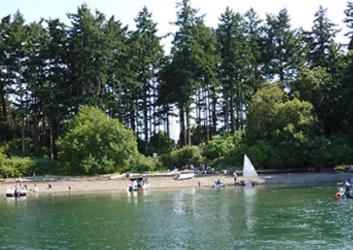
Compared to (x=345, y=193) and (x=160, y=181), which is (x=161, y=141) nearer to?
(x=160, y=181)

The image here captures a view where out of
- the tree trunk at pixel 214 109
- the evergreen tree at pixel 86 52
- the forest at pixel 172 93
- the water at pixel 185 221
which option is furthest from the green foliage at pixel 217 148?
the water at pixel 185 221

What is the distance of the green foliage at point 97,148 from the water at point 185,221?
16181 millimetres

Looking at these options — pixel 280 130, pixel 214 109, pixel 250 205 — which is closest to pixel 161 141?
pixel 214 109

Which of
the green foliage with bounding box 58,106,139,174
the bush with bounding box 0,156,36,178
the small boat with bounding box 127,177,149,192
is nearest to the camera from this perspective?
the small boat with bounding box 127,177,149,192

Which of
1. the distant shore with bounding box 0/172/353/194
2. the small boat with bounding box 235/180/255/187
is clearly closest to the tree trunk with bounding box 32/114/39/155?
the distant shore with bounding box 0/172/353/194

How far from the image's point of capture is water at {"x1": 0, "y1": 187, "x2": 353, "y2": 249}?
105ft

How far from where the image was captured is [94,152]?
258 feet

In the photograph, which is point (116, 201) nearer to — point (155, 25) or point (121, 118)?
point (121, 118)

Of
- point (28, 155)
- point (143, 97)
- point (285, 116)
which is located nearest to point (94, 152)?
point (28, 155)

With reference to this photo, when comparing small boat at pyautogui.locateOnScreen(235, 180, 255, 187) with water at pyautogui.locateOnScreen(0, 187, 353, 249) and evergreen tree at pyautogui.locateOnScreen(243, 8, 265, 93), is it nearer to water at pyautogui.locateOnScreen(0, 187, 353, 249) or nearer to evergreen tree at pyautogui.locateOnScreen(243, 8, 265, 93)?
water at pyautogui.locateOnScreen(0, 187, 353, 249)

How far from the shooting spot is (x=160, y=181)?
240ft

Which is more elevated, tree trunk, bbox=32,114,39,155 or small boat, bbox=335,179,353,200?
tree trunk, bbox=32,114,39,155

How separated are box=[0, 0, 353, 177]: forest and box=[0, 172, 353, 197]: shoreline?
3280 mm

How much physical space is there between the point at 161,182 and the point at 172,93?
69.2 ft
